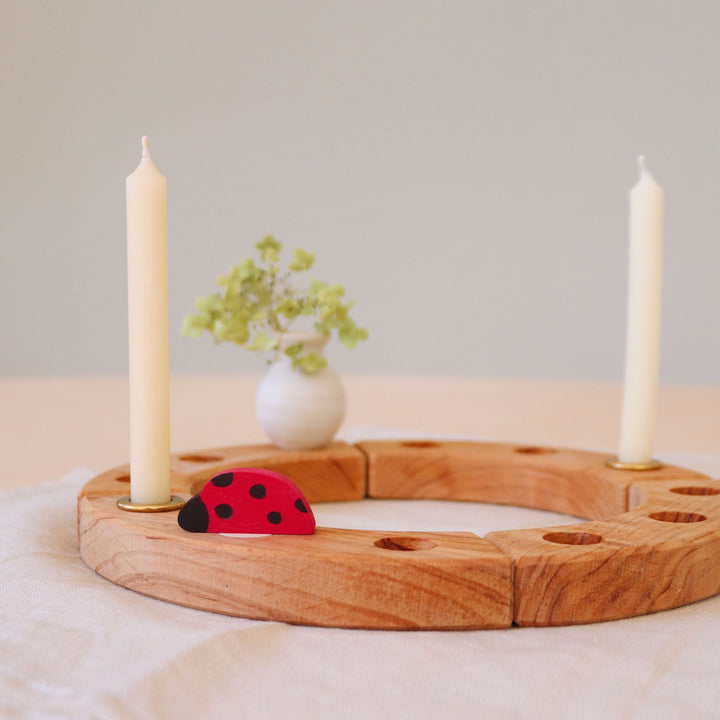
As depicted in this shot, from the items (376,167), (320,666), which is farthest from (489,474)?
(376,167)

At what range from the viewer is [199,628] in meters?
0.68

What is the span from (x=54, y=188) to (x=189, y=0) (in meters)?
0.77

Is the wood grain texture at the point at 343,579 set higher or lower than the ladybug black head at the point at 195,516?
lower

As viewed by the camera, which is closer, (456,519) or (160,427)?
(160,427)

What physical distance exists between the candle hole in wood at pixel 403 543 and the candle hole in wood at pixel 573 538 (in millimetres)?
96

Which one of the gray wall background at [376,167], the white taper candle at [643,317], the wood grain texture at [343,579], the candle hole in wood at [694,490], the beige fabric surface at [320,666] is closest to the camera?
the beige fabric surface at [320,666]

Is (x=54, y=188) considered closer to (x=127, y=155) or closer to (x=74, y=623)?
(x=127, y=155)

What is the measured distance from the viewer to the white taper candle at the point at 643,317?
42.5 inches

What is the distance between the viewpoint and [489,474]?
3.79ft

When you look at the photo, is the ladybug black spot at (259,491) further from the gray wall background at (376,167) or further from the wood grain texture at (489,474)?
the gray wall background at (376,167)

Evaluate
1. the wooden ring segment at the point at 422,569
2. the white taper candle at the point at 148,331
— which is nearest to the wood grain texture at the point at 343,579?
the wooden ring segment at the point at 422,569

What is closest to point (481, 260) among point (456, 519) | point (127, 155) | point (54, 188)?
point (127, 155)

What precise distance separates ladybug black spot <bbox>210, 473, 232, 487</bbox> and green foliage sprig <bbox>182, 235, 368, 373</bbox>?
378mm

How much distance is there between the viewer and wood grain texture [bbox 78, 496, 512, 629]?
68 centimetres
